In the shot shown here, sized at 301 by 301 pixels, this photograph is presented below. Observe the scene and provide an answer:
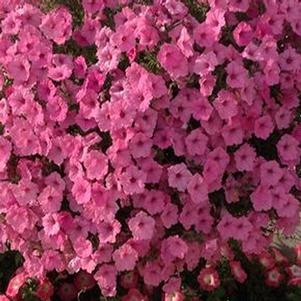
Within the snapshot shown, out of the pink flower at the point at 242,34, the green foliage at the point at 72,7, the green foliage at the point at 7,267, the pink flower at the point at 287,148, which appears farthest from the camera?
the green foliage at the point at 7,267

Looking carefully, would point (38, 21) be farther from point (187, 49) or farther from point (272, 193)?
point (272, 193)

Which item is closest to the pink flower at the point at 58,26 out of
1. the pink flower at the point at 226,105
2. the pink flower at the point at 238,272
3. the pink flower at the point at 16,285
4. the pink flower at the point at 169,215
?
the pink flower at the point at 226,105

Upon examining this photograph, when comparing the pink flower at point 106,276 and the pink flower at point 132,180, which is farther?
the pink flower at point 106,276

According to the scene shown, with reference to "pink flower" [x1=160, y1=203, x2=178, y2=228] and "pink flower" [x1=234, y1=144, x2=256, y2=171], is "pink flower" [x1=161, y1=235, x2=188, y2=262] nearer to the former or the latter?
"pink flower" [x1=160, y1=203, x2=178, y2=228]

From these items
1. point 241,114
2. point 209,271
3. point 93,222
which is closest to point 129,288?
point 209,271

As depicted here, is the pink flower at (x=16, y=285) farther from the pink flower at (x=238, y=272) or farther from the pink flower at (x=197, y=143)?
the pink flower at (x=197, y=143)

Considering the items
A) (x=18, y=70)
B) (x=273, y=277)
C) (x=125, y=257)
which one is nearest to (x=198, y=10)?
(x=18, y=70)
